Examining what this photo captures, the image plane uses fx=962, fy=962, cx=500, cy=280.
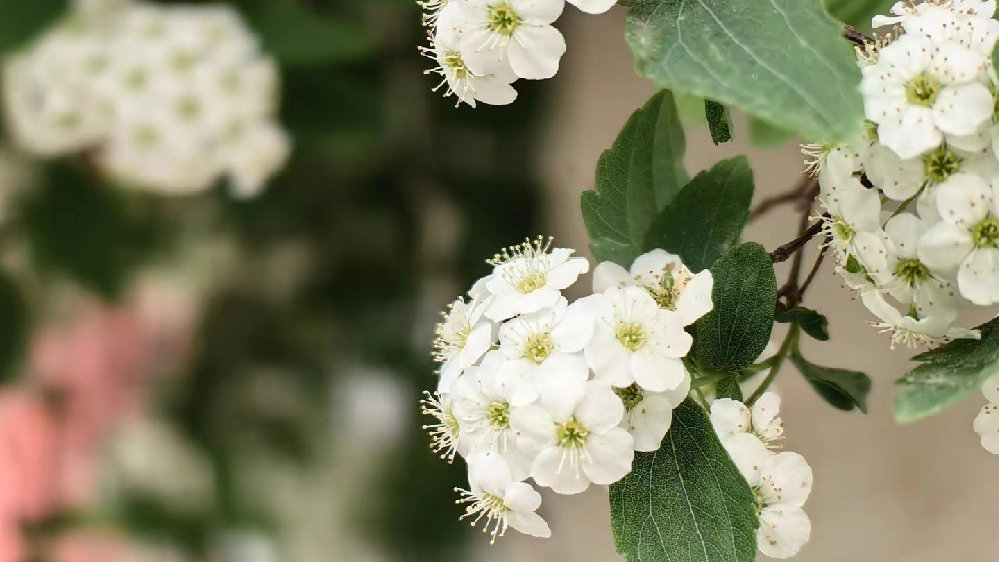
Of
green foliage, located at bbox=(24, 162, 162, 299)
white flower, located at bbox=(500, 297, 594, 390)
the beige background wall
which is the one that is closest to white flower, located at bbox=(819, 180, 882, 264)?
white flower, located at bbox=(500, 297, 594, 390)

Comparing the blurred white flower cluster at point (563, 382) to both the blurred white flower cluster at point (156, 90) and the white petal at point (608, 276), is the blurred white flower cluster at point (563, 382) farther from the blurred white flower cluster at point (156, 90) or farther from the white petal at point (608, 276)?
the blurred white flower cluster at point (156, 90)

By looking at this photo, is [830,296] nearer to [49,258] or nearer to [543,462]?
[543,462]

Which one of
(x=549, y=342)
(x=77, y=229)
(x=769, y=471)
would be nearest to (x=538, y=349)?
(x=549, y=342)

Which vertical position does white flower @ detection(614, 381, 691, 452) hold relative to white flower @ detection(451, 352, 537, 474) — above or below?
below

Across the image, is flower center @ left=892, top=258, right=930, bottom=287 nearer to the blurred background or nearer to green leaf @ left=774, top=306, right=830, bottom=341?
green leaf @ left=774, top=306, right=830, bottom=341

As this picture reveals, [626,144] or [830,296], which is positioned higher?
[626,144]

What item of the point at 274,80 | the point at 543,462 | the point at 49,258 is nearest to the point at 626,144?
the point at 543,462

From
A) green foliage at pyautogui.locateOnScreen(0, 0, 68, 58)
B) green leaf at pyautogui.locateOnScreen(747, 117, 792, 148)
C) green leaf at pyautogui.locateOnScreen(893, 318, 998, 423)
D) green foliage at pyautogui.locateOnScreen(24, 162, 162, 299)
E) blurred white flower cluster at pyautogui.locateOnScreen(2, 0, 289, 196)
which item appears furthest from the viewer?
green foliage at pyautogui.locateOnScreen(24, 162, 162, 299)
